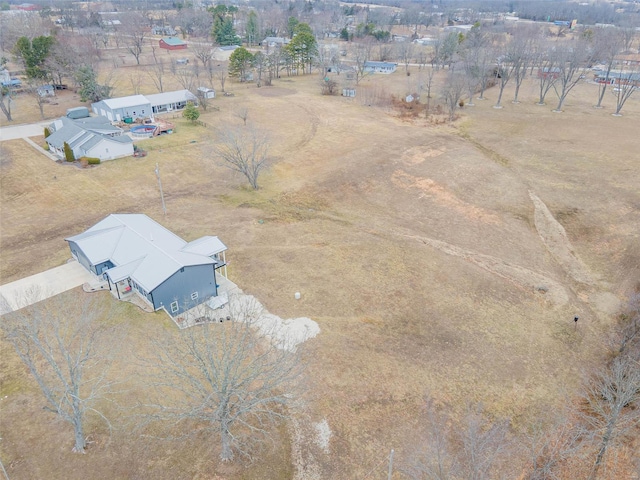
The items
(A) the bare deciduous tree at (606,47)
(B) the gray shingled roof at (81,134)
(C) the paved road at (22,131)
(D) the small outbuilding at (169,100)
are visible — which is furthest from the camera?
(A) the bare deciduous tree at (606,47)

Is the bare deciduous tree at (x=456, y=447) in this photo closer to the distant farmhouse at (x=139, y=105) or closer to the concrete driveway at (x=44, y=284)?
the concrete driveway at (x=44, y=284)

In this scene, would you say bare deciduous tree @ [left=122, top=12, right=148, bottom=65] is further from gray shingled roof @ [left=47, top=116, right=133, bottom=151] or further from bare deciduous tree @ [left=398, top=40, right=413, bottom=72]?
bare deciduous tree @ [left=398, top=40, right=413, bottom=72]

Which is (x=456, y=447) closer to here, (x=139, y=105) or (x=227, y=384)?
(x=227, y=384)

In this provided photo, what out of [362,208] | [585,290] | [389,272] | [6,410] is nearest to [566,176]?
[585,290]

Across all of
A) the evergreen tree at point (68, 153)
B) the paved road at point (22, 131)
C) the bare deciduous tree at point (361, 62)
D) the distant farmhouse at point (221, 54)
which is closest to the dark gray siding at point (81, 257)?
the evergreen tree at point (68, 153)

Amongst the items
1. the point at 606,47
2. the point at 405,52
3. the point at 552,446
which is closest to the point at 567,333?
the point at 552,446

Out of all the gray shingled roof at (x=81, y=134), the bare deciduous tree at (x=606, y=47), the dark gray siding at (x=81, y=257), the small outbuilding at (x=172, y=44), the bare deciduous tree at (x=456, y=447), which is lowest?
the bare deciduous tree at (x=456, y=447)
